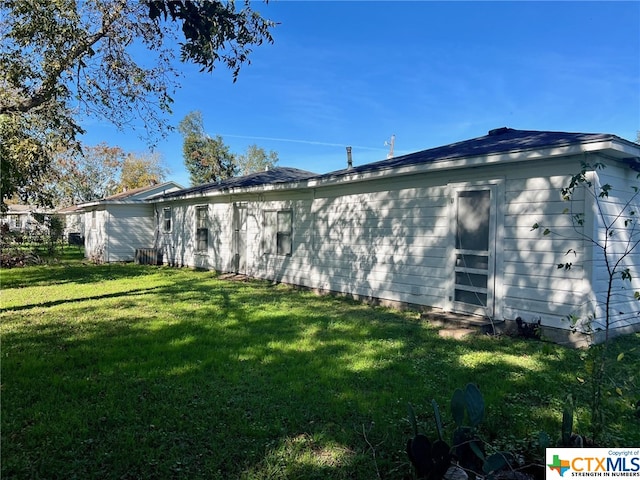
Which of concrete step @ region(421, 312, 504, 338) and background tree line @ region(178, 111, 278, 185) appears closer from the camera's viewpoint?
concrete step @ region(421, 312, 504, 338)

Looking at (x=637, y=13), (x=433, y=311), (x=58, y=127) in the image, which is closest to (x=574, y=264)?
(x=433, y=311)

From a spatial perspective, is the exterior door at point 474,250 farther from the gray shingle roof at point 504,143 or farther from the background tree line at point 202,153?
the background tree line at point 202,153

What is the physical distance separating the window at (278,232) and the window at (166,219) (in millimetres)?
6792

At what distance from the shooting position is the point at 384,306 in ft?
26.5

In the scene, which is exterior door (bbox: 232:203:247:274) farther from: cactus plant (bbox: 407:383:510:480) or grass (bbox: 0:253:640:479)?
cactus plant (bbox: 407:383:510:480)

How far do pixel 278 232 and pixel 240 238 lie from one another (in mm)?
2116

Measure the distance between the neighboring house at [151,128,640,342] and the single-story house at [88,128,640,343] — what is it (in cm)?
→ 2

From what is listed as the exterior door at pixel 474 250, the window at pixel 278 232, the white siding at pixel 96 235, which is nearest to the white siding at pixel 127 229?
the white siding at pixel 96 235

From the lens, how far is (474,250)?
6.55 meters

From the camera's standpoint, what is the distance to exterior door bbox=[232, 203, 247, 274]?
1236 cm

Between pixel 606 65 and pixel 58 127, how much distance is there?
13439 millimetres

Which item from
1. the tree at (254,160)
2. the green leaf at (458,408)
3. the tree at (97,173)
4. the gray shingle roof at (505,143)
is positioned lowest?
the green leaf at (458,408)

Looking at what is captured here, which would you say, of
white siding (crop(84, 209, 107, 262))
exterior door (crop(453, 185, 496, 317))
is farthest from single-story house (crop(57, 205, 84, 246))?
exterior door (crop(453, 185, 496, 317))

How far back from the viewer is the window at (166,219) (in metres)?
16.4
